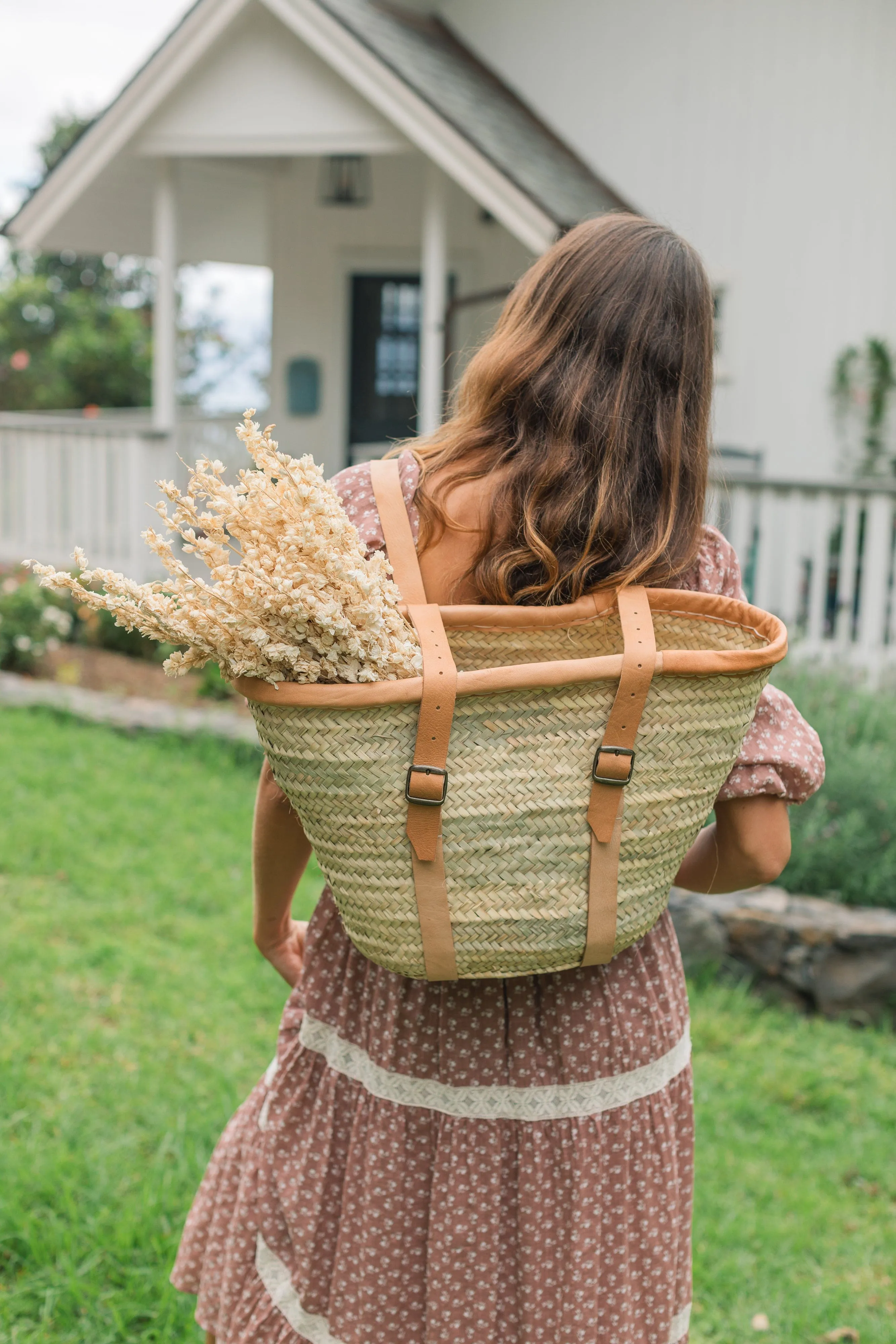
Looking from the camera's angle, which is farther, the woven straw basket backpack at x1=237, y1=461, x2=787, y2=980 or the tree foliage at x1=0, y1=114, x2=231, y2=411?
the tree foliage at x1=0, y1=114, x2=231, y2=411

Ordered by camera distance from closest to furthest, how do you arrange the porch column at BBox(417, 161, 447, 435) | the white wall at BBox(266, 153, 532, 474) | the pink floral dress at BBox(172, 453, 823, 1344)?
the pink floral dress at BBox(172, 453, 823, 1344) < the porch column at BBox(417, 161, 447, 435) < the white wall at BBox(266, 153, 532, 474)

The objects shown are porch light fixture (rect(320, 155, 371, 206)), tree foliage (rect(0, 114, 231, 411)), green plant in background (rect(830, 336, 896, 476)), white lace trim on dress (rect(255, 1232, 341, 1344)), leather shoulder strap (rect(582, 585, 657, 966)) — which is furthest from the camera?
tree foliage (rect(0, 114, 231, 411))

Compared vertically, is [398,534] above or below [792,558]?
above

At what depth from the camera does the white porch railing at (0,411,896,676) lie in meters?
6.87

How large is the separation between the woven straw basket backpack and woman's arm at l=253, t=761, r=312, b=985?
20 cm

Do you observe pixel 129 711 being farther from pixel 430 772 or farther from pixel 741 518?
pixel 430 772

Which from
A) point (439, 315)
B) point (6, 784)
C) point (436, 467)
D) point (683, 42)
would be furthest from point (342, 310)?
point (436, 467)

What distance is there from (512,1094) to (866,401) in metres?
8.46

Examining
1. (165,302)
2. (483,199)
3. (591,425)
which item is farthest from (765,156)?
(591,425)

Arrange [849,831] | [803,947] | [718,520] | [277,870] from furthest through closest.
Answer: [718,520], [849,831], [803,947], [277,870]

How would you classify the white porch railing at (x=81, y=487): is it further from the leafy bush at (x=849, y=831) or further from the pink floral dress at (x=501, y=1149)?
the pink floral dress at (x=501, y=1149)

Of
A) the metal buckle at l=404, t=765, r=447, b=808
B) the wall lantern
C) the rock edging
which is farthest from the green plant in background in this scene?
the metal buckle at l=404, t=765, r=447, b=808

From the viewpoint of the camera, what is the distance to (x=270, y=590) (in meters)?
1.17

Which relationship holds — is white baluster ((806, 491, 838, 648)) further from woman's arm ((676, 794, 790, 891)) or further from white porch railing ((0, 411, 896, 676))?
woman's arm ((676, 794, 790, 891))
